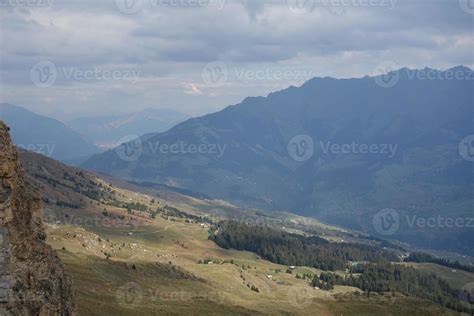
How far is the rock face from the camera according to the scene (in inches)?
1117

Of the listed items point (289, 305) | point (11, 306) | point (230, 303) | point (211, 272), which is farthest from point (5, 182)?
point (211, 272)

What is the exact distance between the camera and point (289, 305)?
123 metres

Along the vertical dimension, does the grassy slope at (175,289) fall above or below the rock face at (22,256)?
below

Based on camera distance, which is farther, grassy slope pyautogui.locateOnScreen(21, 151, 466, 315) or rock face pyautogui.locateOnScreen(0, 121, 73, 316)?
grassy slope pyautogui.locateOnScreen(21, 151, 466, 315)

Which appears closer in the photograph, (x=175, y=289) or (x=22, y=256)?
(x=22, y=256)

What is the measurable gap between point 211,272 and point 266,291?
16752 millimetres

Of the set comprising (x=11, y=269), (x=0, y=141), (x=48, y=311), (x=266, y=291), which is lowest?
(x=266, y=291)

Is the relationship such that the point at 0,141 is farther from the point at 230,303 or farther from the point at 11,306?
the point at 230,303

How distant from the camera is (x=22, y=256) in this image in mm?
29516

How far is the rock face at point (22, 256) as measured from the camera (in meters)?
28.4

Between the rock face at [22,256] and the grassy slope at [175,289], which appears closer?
the rock face at [22,256]

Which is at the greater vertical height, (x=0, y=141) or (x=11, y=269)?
(x=0, y=141)

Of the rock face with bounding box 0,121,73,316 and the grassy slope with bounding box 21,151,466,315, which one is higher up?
the rock face with bounding box 0,121,73,316

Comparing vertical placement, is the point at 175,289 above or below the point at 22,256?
below
